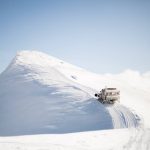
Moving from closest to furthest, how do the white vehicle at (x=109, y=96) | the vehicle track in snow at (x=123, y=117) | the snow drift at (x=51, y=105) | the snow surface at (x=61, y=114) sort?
the snow surface at (x=61, y=114) → the vehicle track in snow at (x=123, y=117) → the snow drift at (x=51, y=105) → the white vehicle at (x=109, y=96)

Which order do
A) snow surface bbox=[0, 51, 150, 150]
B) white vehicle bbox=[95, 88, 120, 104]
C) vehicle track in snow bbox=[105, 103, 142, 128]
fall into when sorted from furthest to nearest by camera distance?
white vehicle bbox=[95, 88, 120, 104] → vehicle track in snow bbox=[105, 103, 142, 128] → snow surface bbox=[0, 51, 150, 150]

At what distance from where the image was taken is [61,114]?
44.0m

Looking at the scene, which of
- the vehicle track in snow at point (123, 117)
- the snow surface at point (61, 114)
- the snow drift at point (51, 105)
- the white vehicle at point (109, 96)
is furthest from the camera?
the white vehicle at point (109, 96)

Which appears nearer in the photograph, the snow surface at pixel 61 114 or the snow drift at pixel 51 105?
the snow surface at pixel 61 114

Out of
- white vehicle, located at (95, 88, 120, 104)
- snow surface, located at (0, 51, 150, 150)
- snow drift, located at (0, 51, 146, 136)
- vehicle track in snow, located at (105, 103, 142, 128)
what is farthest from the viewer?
white vehicle, located at (95, 88, 120, 104)

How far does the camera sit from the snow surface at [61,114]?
68.0 feet

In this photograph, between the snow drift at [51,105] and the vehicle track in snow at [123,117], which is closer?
the vehicle track in snow at [123,117]

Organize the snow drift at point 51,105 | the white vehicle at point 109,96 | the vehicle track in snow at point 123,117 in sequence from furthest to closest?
the white vehicle at point 109,96
the snow drift at point 51,105
the vehicle track in snow at point 123,117

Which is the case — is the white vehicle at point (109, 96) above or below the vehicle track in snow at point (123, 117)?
above

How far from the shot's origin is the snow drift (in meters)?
38.8

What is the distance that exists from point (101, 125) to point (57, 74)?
1168 inches

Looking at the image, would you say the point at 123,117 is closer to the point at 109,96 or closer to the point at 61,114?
the point at 109,96

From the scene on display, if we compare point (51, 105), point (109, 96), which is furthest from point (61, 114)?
point (109, 96)

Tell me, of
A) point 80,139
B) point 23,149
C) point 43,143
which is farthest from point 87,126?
point 23,149
